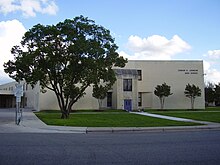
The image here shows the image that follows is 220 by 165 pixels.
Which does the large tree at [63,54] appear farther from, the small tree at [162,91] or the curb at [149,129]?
the small tree at [162,91]

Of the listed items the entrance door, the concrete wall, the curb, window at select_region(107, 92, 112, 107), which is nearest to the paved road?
the curb

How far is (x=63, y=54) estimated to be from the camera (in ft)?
86.1

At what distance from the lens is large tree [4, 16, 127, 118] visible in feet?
82.2

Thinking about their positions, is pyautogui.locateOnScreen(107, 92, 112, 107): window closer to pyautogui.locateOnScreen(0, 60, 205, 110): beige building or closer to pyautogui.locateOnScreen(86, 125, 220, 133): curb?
pyautogui.locateOnScreen(0, 60, 205, 110): beige building

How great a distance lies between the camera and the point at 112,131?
16.8 meters

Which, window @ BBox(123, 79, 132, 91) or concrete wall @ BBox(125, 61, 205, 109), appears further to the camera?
concrete wall @ BBox(125, 61, 205, 109)

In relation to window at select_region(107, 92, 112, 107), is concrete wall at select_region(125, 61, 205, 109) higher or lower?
higher

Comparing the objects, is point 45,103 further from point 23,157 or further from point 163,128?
point 23,157

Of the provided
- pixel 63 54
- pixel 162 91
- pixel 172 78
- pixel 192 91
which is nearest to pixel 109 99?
pixel 162 91

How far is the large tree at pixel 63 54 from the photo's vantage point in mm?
25047

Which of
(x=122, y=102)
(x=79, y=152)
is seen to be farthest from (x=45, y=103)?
(x=79, y=152)

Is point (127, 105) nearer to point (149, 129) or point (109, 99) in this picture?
point (109, 99)

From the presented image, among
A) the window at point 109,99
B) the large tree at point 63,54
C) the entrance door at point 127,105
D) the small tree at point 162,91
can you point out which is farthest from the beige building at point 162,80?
the large tree at point 63,54

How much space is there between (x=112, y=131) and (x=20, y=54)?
13.6 metres
